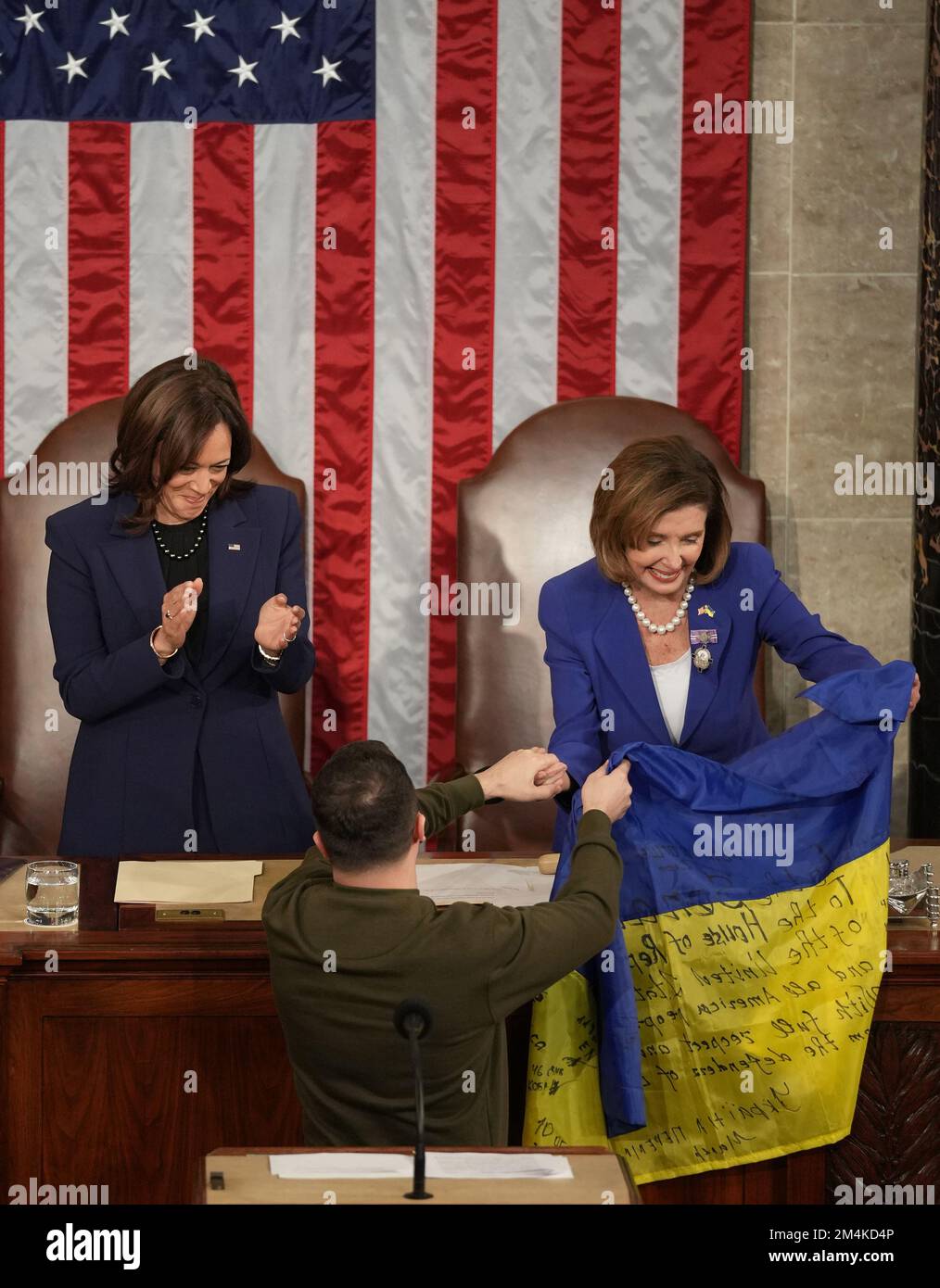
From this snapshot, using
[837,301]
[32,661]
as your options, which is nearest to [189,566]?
[32,661]

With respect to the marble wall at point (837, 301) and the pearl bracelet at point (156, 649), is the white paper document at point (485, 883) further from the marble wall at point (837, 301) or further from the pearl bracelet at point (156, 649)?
the marble wall at point (837, 301)

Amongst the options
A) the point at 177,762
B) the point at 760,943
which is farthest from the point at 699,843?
the point at 177,762

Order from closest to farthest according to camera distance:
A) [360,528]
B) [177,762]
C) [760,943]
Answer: [760,943], [177,762], [360,528]

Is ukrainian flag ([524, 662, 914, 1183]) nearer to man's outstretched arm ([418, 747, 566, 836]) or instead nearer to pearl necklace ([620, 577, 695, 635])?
man's outstretched arm ([418, 747, 566, 836])

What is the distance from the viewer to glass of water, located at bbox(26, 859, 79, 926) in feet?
9.28

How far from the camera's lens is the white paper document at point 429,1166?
68.2 inches

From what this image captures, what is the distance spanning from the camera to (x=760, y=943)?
2701 mm

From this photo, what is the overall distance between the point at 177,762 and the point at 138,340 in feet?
5.90

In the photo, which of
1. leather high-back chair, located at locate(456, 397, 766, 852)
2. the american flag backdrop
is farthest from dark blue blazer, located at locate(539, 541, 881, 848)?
the american flag backdrop

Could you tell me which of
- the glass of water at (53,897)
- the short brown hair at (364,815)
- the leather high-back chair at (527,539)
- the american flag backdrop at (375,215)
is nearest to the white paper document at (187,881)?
the glass of water at (53,897)

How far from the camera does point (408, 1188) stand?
66.6 inches

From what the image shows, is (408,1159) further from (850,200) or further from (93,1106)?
(850,200)

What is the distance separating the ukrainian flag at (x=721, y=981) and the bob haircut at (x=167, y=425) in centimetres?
133

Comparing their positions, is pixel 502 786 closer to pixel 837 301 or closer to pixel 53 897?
pixel 53 897
